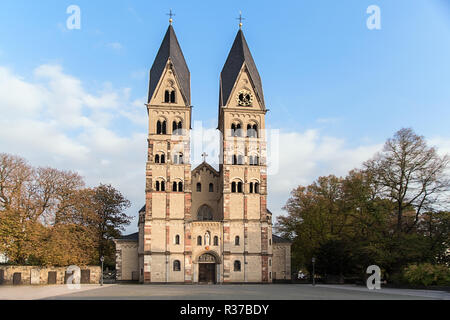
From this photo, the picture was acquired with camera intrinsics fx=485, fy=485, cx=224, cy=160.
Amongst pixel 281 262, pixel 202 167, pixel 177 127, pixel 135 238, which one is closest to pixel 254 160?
pixel 202 167

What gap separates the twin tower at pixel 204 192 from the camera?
5381 cm

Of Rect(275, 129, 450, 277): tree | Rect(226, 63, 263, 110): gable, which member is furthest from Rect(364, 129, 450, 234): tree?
Rect(226, 63, 263, 110): gable

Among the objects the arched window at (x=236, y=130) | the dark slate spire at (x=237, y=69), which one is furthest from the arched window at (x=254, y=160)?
the dark slate spire at (x=237, y=69)

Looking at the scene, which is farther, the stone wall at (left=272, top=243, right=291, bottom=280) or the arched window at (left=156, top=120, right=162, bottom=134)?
the stone wall at (left=272, top=243, right=291, bottom=280)

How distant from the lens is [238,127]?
Result: 58.4 m

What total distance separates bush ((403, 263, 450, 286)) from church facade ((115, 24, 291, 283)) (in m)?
21.4

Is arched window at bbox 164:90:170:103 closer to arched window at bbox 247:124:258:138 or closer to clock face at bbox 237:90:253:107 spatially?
clock face at bbox 237:90:253:107

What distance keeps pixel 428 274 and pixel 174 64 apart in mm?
37501

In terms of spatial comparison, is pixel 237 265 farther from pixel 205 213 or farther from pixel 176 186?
pixel 176 186

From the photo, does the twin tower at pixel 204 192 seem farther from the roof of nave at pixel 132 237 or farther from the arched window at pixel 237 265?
the roof of nave at pixel 132 237

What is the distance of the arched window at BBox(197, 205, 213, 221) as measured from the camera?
192ft
